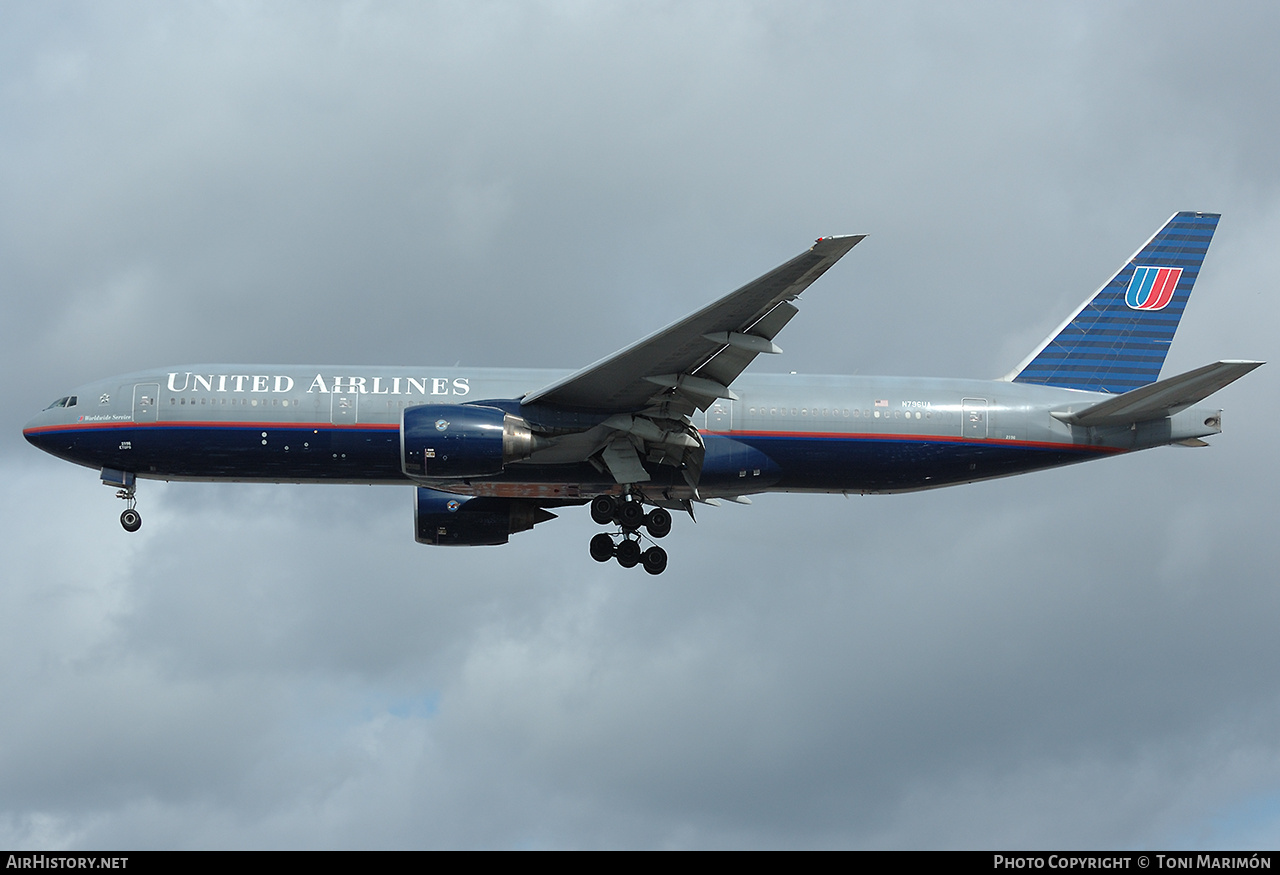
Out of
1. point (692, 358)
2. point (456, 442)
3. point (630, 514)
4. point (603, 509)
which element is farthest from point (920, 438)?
point (456, 442)

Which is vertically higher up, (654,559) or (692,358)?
(692,358)

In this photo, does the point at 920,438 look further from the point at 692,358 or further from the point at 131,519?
the point at 131,519

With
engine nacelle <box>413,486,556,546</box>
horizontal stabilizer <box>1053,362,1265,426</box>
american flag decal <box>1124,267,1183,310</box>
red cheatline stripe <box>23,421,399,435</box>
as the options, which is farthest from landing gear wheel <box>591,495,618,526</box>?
american flag decal <box>1124,267,1183,310</box>

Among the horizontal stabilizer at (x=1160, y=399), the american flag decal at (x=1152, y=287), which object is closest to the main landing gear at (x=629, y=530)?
the horizontal stabilizer at (x=1160, y=399)

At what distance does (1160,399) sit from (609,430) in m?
14.1

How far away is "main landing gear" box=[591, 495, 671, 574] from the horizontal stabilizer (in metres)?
11.1

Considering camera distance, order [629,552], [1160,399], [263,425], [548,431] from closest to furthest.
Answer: [548,431] → [263,425] → [1160,399] → [629,552]

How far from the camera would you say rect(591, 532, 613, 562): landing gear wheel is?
4009cm

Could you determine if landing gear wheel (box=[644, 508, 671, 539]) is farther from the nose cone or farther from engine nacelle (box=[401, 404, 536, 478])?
the nose cone

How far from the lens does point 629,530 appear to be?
39.7 m

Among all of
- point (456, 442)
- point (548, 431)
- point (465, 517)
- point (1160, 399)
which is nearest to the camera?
point (456, 442)

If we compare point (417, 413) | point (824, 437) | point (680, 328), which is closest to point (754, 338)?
point (680, 328)

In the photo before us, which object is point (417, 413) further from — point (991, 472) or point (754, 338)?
point (991, 472)

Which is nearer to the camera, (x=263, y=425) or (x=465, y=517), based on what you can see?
(x=263, y=425)
